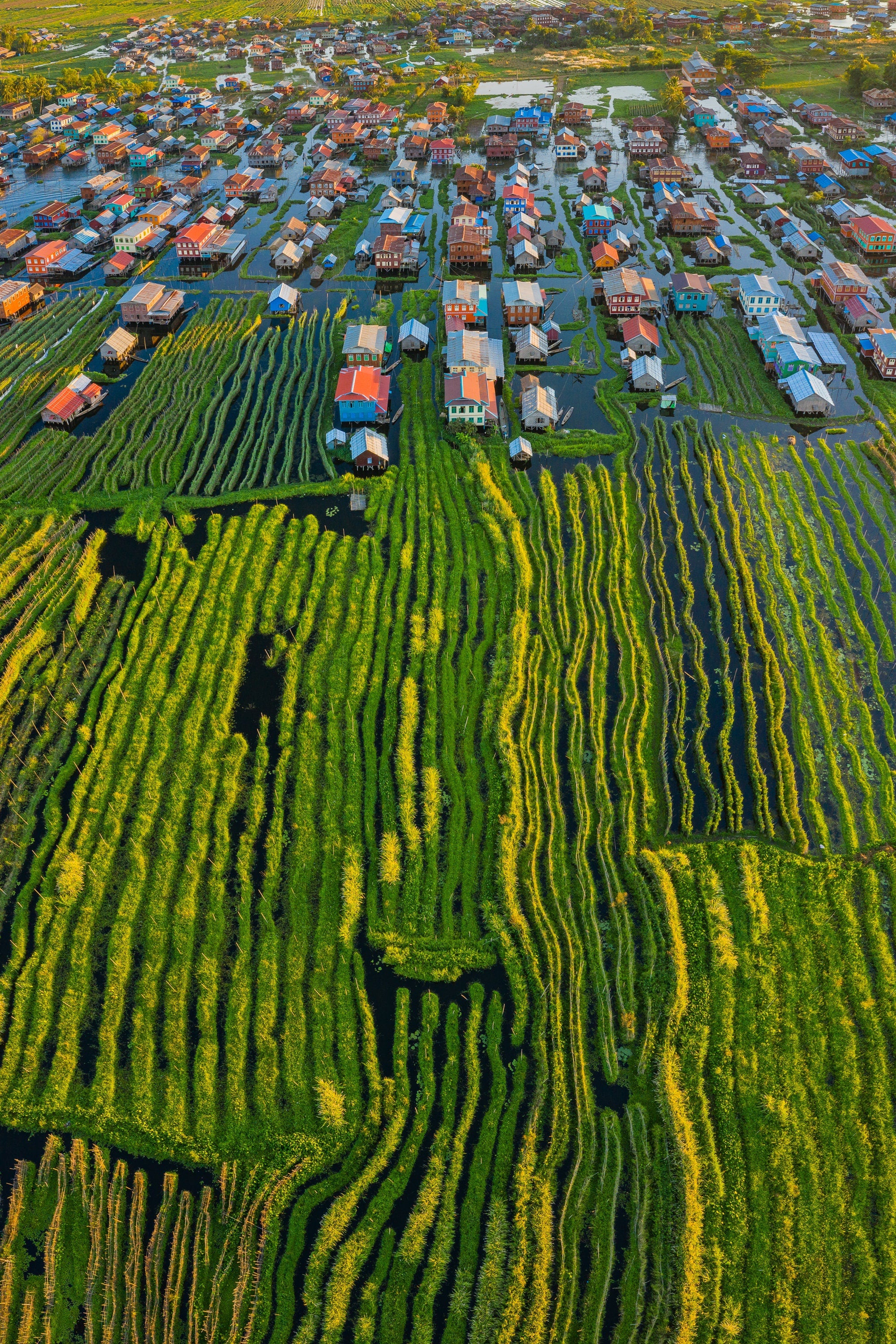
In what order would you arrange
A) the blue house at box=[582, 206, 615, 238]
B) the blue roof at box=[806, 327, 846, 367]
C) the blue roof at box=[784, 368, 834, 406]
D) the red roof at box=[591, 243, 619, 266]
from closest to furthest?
the blue roof at box=[784, 368, 834, 406]
the blue roof at box=[806, 327, 846, 367]
the red roof at box=[591, 243, 619, 266]
the blue house at box=[582, 206, 615, 238]

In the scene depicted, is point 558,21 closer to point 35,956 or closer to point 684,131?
point 684,131

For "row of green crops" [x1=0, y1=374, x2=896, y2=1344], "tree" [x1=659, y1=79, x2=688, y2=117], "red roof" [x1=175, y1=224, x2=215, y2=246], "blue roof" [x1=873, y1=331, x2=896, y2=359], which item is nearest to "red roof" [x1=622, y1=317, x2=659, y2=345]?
"blue roof" [x1=873, y1=331, x2=896, y2=359]

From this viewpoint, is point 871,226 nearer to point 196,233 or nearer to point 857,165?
point 857,165

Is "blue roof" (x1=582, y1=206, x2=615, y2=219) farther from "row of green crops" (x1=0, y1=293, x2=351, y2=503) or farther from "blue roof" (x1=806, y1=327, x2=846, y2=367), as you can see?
"row of green crops" (x1=0, y1=293, x2=351, y2=503)

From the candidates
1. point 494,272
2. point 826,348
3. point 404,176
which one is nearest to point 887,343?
point 826,348

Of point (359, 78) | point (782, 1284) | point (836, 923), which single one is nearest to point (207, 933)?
point (782, 1284)
